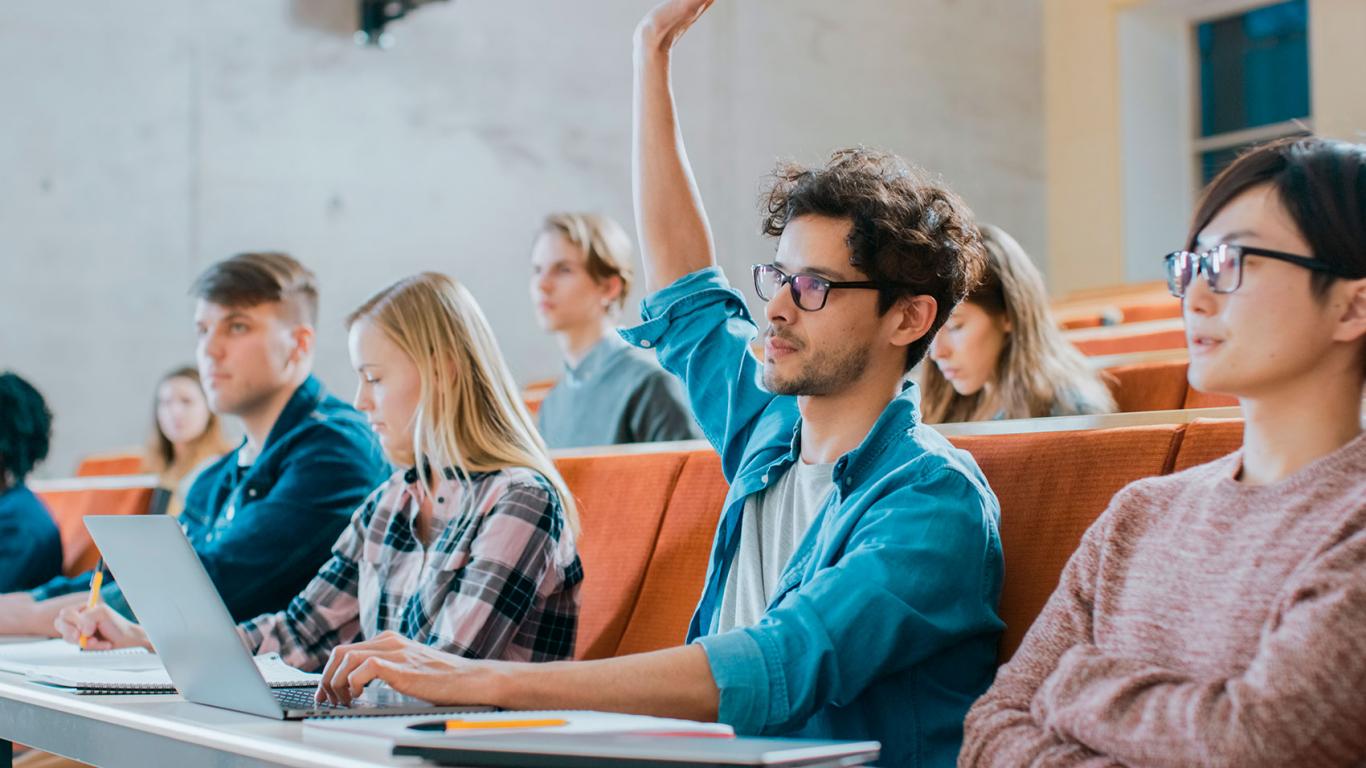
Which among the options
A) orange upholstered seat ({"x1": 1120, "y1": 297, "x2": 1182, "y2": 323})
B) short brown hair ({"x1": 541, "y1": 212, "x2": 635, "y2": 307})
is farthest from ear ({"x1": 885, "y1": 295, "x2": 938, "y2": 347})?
orange upholstered seat ({"x1": 1120, "y1": 297, "x2": 1182, "y2": 323})

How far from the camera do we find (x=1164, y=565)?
124 cm

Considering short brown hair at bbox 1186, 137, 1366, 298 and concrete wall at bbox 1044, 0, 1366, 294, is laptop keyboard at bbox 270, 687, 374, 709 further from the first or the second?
concrete wall at bbox 1044, 0, 1366, 294

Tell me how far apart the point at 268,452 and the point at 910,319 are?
4.62ft

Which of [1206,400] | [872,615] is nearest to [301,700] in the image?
[872,615]

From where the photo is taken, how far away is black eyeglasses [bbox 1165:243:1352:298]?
3.88 ft

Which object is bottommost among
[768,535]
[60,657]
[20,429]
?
[60,657]

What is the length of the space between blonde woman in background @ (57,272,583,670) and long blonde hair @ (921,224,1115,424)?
107 centimetres

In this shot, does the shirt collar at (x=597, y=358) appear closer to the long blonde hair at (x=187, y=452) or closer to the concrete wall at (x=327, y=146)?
the long blonde hair at (x=187, y=452)

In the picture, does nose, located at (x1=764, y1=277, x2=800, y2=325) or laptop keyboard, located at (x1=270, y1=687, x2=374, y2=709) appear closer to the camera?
laptop keyboard, located at (x1=270, y1=687, x2=374, y2=709)

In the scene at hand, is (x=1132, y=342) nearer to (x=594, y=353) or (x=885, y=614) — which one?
(x=594, y=353)

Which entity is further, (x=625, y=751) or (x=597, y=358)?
(x=597, y=358)

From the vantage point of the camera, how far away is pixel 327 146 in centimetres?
668

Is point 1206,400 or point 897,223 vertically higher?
point 897,223

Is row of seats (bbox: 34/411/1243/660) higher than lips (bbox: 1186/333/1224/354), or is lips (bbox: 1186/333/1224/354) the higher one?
lips (bbox: 1186/333/1224/354)
